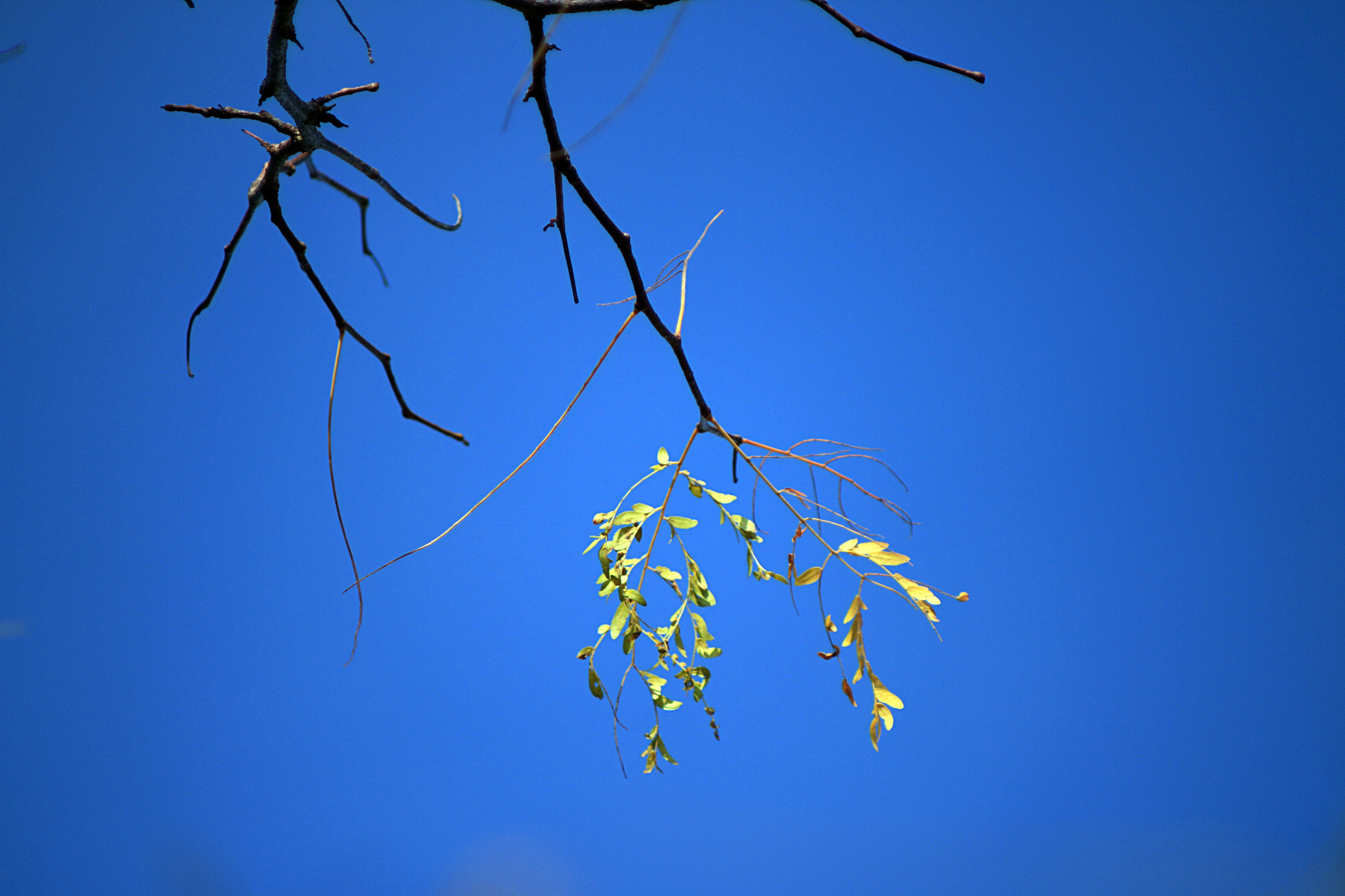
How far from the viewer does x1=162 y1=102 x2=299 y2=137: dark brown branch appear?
0.31m

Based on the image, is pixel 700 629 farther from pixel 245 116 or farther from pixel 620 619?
pixel 245 116

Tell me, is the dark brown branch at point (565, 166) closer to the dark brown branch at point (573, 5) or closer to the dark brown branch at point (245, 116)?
the dark brown branch at point (573, 5)

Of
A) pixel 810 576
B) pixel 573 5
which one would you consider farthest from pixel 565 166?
pixel 810 576

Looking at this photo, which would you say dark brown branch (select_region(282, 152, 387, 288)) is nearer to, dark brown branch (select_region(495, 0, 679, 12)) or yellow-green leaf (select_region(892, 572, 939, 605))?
dark brown branch (select_region(495, 0, 679, 12))

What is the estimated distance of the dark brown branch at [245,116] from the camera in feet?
1.02

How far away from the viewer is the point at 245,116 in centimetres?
31

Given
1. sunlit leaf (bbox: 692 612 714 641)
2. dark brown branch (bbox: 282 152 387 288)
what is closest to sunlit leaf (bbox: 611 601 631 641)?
Result: sunlit leaf (bbox: 692 612 714 641)

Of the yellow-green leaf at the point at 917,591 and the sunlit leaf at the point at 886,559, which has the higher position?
the sunlit leaf at the point at 886,559

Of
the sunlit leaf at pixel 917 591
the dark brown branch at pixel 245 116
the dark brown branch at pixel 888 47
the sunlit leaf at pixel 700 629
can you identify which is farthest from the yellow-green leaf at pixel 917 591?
the dark brown branch at pixel 245 116

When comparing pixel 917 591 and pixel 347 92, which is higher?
pixel 347 92

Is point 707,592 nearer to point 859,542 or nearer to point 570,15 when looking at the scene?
point 859,542

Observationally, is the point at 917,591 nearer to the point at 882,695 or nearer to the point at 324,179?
the point at 882,695

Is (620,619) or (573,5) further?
(620,619)

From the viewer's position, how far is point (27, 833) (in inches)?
34.3
